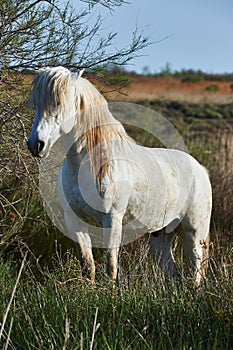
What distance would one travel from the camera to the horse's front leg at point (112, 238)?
4.27 meters

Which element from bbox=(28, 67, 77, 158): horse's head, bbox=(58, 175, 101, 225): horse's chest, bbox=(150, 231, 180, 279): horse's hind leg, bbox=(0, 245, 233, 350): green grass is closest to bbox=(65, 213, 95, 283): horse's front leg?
bbox=(58, 175, 101, 225): horse's chest

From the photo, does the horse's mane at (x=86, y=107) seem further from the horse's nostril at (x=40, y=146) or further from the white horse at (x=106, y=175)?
the horse's nostril at (x=40, y=146)

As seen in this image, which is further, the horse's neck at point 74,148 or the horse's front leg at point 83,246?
the horse's front leg at point 83,246

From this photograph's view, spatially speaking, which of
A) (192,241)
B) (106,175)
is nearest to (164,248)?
(192,241)

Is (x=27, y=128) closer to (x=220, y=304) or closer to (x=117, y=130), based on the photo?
(x=117, y=130)

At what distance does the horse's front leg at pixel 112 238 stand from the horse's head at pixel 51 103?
699mm

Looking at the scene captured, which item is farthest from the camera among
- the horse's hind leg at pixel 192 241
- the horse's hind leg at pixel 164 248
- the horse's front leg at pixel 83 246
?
the horse's hind leg at pixel 164 248

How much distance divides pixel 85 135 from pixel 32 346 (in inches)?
60.5

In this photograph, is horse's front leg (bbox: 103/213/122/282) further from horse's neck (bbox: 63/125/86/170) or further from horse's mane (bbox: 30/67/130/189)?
horse's neck (bbox: 63/125/86/170)

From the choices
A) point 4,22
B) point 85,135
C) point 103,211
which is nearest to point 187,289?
point 103,211

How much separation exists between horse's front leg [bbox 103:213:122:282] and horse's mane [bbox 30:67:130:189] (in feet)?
0.85

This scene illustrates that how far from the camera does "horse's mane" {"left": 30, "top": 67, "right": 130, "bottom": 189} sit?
3.93m

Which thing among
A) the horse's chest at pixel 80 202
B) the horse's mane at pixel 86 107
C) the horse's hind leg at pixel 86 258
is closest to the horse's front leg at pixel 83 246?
the horse's hind leg at pixel 86 258

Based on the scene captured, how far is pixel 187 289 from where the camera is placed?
374 centimetres
